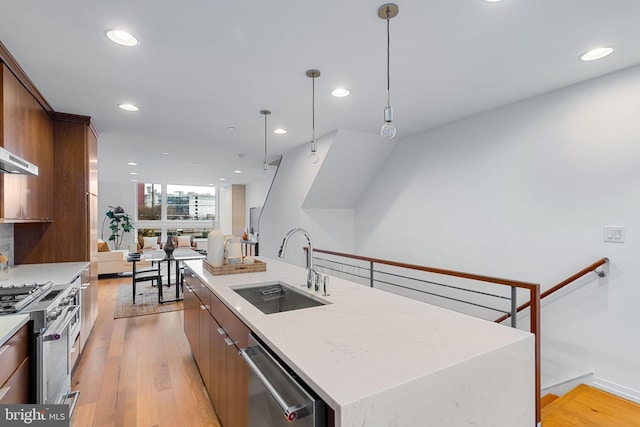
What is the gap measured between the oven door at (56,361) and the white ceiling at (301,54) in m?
1.72

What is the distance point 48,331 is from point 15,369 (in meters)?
0.26

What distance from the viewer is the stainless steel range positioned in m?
1.61

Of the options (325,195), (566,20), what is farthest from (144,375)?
(566,20)

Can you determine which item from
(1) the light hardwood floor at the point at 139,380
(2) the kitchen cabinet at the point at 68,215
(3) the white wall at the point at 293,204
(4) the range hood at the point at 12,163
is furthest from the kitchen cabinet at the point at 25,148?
(3) the white wall at the point at 293,204

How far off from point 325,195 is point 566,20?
10.6ft

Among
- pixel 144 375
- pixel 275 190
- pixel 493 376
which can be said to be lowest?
pixel 144 375

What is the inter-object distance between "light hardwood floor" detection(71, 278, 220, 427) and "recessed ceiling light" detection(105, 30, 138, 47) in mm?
2485

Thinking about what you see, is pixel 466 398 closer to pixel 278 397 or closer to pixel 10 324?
pixel 278 397

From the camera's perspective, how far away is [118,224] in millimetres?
9297

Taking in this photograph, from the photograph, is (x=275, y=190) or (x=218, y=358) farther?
(x=275, y=190)

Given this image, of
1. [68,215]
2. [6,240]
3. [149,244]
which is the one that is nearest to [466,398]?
[68,215]

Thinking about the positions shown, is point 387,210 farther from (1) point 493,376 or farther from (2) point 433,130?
(1) point 493,376

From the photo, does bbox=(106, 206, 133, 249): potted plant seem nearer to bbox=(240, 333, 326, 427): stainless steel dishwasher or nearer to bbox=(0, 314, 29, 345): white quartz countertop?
bbox=(0, 314, 29, 345): white quartz countertop

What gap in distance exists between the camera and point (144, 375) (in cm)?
272
